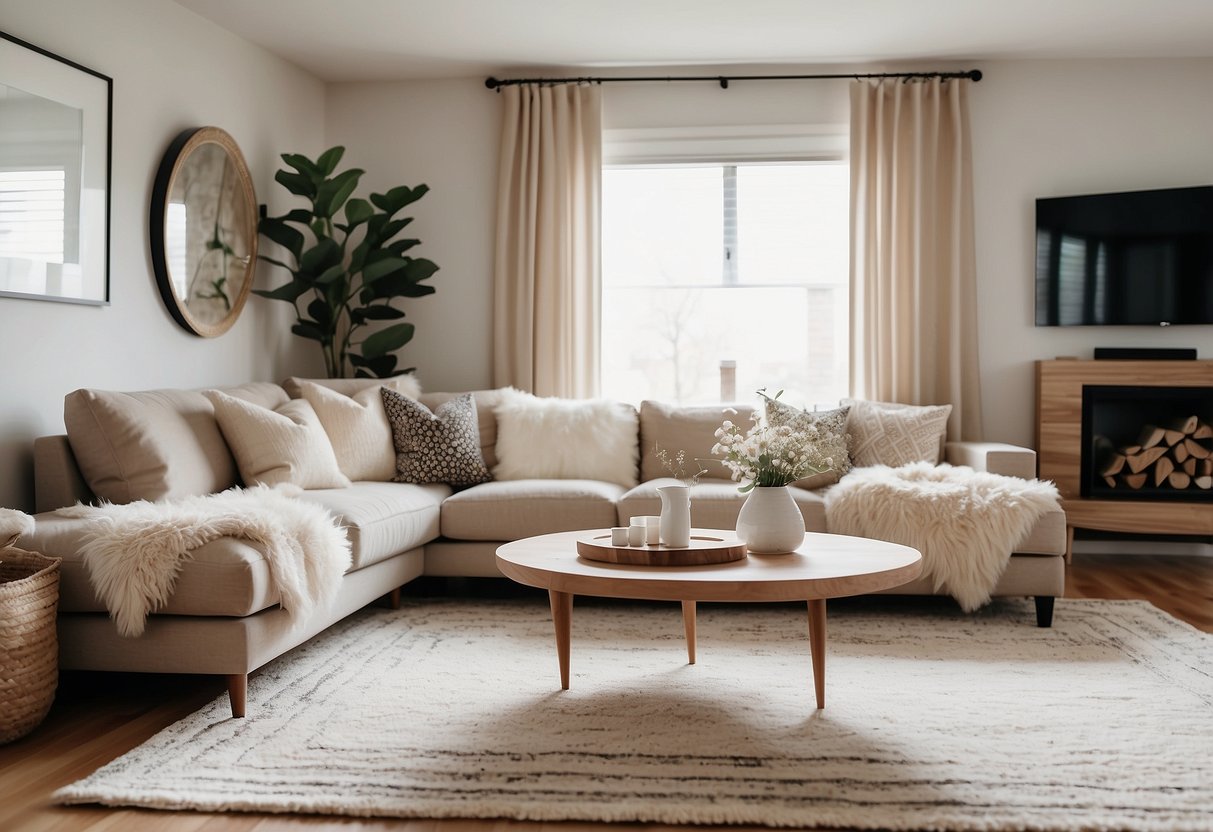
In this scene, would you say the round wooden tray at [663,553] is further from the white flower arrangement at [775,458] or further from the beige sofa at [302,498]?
the beige sofa at [302,498]

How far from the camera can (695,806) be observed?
203 cm

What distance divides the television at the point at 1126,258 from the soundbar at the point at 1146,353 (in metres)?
0.15

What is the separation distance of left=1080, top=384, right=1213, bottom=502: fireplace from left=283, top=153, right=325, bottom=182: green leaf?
3.69 metres

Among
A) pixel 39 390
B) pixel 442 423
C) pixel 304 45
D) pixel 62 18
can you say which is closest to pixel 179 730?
pixel 39 390

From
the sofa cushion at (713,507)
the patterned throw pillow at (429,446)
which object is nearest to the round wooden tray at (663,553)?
the sofa cushion at (713,507)

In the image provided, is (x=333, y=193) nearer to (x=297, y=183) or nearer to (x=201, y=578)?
(x=297, y=183)

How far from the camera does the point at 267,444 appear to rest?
3506mm

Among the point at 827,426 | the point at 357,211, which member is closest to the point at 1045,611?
the point at 827,426

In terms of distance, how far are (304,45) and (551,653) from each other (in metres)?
3.12

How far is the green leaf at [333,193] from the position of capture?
458 centimetres

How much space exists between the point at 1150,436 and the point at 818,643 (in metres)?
2.98

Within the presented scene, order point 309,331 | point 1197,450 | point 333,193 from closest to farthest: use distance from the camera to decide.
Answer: point 333,193 < point 1197,450 < point 309,331

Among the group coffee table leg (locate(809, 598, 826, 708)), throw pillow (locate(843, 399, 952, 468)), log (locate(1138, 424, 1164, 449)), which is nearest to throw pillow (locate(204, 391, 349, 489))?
coffee table leg (locate(809, 598, 826, 708))

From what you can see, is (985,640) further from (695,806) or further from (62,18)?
(62,18)
